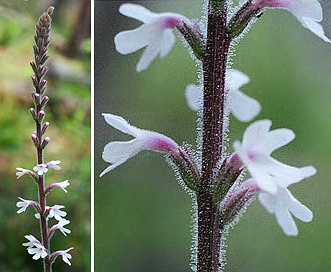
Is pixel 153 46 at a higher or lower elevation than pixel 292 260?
higher

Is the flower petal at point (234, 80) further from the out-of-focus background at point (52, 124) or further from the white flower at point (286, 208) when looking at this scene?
the out-of-focus background at point (52, 124)

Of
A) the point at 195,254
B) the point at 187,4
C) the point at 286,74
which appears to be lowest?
the point at 195,254

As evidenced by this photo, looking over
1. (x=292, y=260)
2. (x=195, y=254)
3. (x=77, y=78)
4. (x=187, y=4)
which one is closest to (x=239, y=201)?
(x=195, y=254)

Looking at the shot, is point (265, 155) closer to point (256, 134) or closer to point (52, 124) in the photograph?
point (256, 134)

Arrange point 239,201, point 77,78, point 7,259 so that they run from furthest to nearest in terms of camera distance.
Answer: point 77,78
point 7,259
point 239,201

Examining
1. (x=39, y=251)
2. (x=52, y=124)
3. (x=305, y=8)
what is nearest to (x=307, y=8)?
(x=305, y=8)

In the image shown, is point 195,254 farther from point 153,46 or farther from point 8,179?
point 8,179

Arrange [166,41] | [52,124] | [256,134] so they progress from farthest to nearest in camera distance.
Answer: [52,124]
[166,41]
[256,134]
